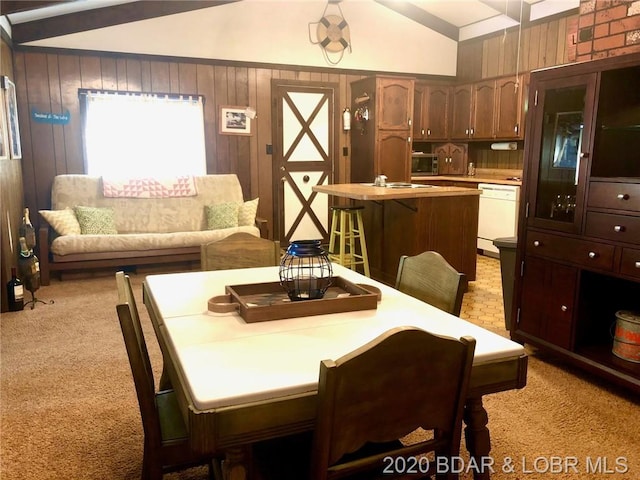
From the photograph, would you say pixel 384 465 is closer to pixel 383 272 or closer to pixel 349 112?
pixel 383 272

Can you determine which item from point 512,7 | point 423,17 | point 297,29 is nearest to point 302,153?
point 297,29

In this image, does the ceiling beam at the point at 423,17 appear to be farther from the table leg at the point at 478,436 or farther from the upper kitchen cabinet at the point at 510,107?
the table leg at the point at 478,436

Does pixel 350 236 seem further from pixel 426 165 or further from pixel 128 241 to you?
pixel 426 165

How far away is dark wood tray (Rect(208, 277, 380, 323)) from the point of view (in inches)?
63.0

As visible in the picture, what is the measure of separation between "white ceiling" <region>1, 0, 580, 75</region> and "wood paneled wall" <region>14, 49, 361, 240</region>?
14 cm

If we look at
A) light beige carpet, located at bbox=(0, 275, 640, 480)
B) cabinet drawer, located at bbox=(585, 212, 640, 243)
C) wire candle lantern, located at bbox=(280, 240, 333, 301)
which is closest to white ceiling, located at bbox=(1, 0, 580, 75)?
light beige carpet, located at bbox=(0, 275, 640, 480)

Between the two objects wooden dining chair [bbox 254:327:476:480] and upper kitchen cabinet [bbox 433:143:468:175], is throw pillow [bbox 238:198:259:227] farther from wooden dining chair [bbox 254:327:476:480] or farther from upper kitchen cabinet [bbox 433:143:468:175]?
wooden dining chair [bbox 254:327:476:480]

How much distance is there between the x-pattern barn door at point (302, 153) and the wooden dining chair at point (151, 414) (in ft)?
16.6

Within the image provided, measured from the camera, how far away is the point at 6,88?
173 inches

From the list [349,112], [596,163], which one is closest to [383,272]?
[596,163]

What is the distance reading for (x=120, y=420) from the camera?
7.85 ft

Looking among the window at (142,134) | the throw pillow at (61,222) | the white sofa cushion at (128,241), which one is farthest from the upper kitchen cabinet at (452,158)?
the throw pillow at (61,222)

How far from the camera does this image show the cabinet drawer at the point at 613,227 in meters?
2.48

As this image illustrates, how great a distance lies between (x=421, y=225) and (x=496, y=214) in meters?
2.12
